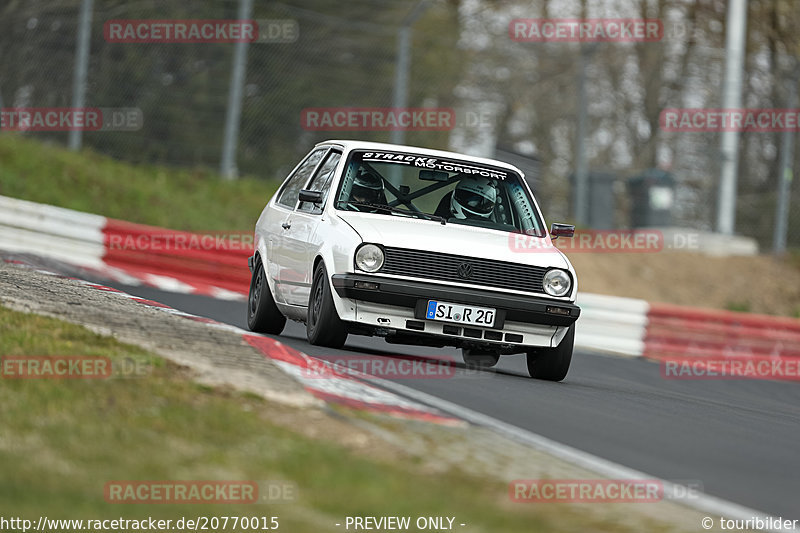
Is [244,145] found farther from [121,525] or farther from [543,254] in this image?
[121,525]

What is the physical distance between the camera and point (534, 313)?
9.39 meters

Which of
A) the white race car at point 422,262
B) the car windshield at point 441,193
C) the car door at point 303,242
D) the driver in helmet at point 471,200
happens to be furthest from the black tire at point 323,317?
the driver in helmet at point 471,200

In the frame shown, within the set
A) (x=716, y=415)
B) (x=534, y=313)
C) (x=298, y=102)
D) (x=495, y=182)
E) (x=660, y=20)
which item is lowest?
(x=716, y=415)

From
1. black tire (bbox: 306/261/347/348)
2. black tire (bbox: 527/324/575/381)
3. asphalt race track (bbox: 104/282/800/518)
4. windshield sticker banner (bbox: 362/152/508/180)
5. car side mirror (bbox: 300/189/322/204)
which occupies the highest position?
windshield sticker banner (bbox: 362/152/508/180)

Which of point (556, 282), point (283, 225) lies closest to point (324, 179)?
point (283, 225)

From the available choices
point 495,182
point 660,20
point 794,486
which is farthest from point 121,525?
point 660,20

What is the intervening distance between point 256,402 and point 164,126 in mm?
15795

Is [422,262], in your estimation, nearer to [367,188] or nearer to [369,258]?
[369,258]

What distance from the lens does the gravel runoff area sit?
17.2ft

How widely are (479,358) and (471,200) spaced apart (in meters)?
1.35

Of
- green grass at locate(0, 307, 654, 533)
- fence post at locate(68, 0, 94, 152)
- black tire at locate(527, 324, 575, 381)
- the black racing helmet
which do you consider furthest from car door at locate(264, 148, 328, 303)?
fence post at locate(68, 0, 94, 152)

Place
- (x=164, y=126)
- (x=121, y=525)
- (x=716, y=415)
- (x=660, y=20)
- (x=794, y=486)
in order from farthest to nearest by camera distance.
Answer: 1. (x=660, y=20)
2. (x=164, y=126)
3. (x=716, y=415)
4. (x=794, y=486)
5. (x=121, y=525)

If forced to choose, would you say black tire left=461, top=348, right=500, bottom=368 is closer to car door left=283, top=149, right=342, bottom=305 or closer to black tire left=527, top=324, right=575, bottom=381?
black tire left=527, top=324, right=575, bottom=381

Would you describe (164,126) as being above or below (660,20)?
below
